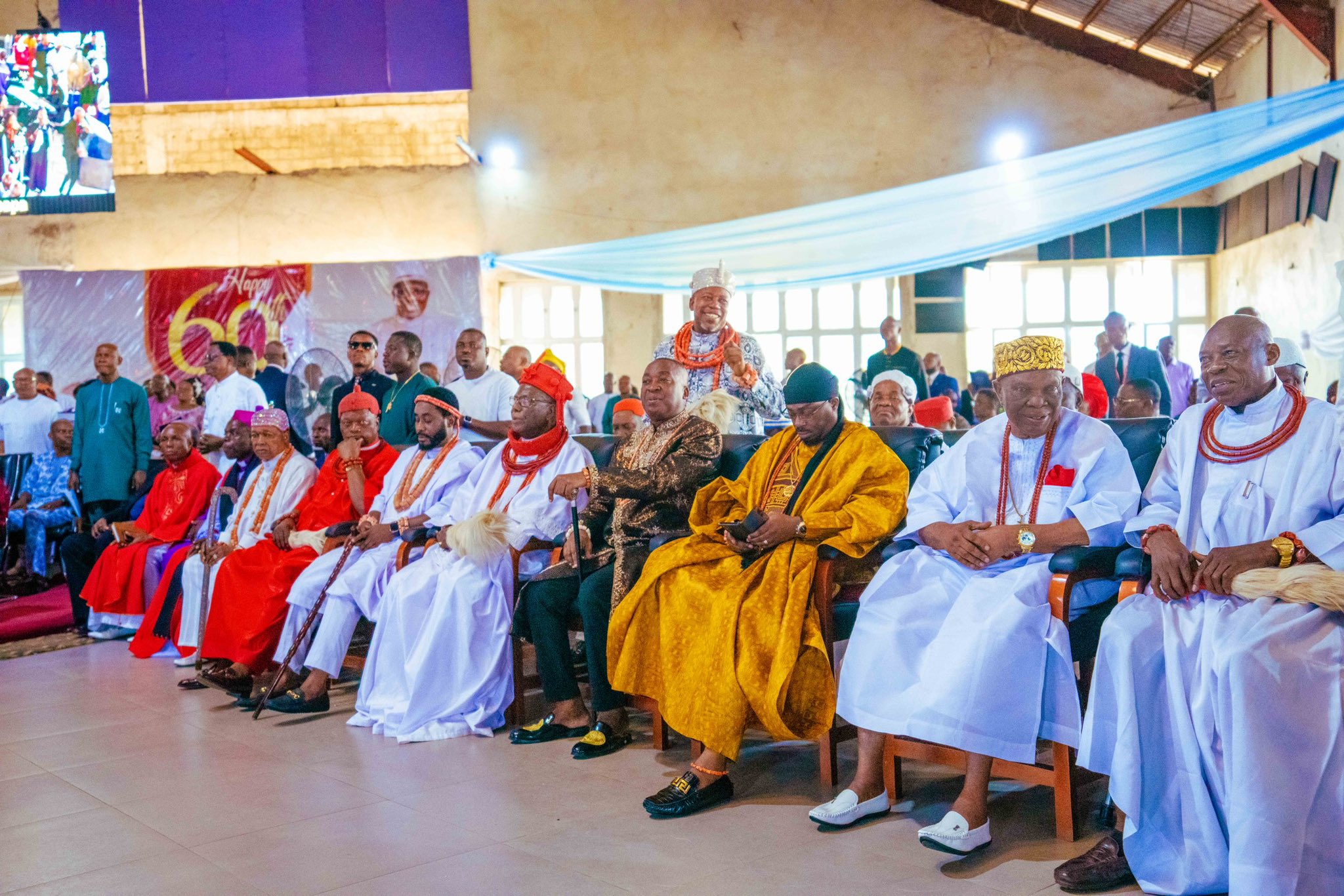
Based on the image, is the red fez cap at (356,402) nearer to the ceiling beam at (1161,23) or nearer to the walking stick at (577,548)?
the walking stick at (577,548)

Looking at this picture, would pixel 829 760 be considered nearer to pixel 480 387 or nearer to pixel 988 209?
pixel 480 387

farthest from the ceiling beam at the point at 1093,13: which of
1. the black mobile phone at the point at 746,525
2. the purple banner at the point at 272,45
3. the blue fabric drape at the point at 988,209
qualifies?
the black mobile phone at the point at 746,525

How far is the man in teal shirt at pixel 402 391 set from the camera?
618 centimetres

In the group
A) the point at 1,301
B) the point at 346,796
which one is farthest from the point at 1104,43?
the point at 1,301

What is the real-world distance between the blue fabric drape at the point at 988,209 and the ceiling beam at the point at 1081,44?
19.5 feet

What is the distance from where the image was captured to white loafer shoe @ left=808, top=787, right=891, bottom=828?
3.24 meters

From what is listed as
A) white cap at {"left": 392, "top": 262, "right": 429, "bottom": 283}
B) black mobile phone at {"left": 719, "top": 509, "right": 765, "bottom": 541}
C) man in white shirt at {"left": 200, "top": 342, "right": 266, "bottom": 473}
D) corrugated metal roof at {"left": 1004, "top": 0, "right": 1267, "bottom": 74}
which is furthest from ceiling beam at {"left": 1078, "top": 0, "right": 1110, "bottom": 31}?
black mobile phone at {"left": 719, "top": 509, "right": 765, "bottom": 541}

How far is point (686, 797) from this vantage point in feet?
11.2

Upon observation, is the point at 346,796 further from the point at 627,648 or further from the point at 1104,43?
the point at 1104,43

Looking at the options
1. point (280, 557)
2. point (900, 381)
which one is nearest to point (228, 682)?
point (280, 557)

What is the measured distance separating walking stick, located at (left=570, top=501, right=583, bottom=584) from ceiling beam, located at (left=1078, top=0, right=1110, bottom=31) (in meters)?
9.36

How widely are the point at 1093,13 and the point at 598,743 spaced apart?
10.3 m

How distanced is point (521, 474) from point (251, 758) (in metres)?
1.53

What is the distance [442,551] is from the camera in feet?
15.7
